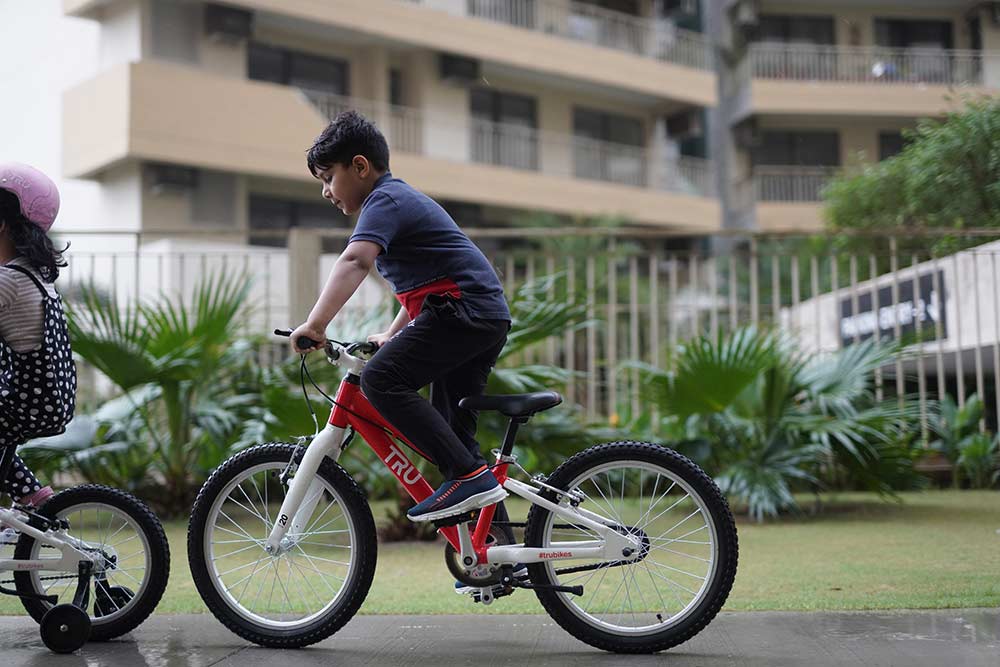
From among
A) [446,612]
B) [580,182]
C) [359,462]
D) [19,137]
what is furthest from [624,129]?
[446,612]

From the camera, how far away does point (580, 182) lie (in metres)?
26.6

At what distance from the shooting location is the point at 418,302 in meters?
3.89

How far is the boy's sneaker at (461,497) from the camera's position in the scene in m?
3.71

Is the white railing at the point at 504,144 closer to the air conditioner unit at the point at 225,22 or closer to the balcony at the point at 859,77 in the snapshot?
the air conditioner unit at the point at 225,22

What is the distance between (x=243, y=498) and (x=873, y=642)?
213cm

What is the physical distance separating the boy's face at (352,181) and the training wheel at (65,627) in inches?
62.4

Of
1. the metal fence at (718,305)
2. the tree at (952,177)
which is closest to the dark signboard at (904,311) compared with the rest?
the metal fence at (718,305)

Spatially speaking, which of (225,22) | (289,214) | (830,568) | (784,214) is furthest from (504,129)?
(830,568)

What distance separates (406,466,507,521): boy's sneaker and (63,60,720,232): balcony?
1803 centimetres

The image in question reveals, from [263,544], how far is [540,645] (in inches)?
38.8

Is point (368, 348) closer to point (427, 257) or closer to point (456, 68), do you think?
point (427, 257)

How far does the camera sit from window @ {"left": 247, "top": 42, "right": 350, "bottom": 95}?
22.8 meters

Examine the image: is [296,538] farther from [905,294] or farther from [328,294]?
[905,294]

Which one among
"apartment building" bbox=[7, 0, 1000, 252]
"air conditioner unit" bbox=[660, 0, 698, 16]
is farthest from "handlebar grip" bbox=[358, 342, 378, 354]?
"air conditioner unit" bbox=[660, 0, 698, 16]
